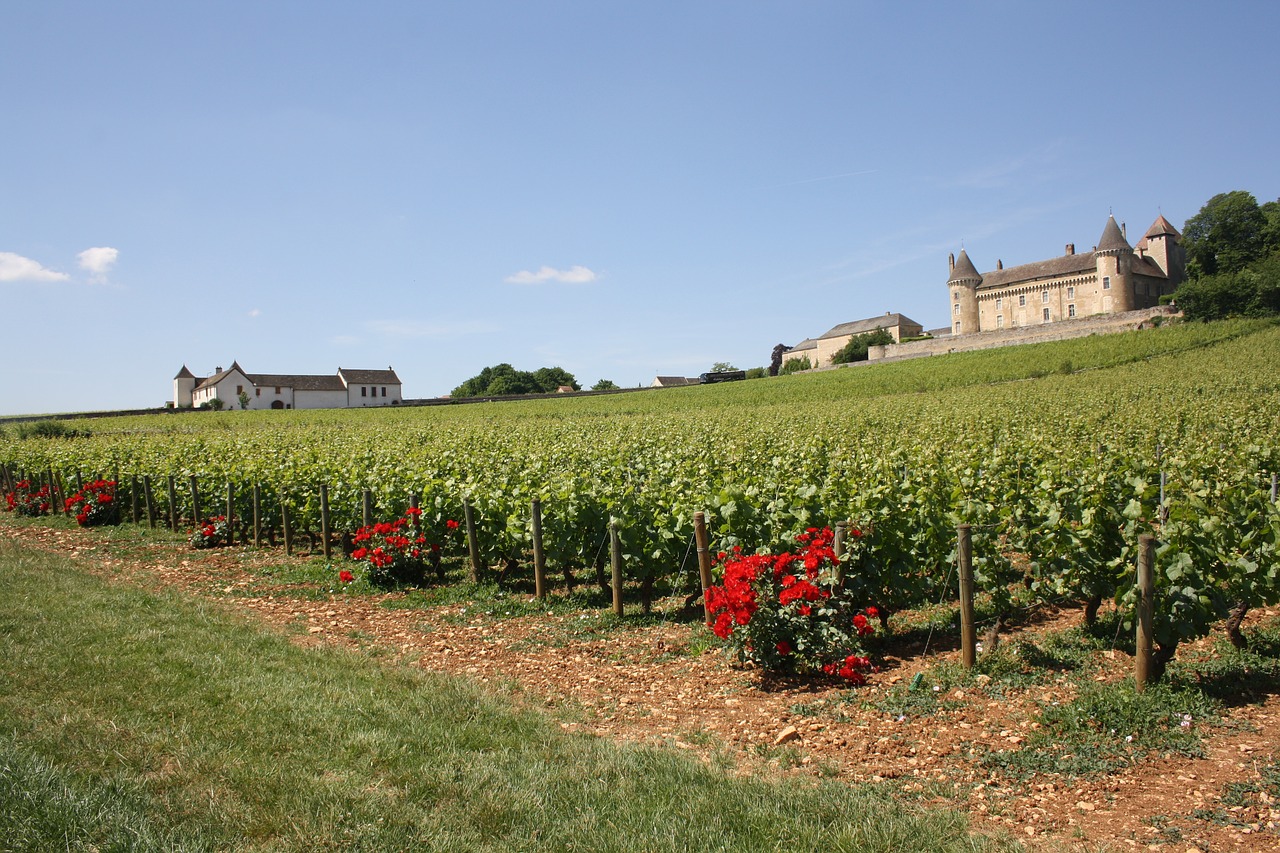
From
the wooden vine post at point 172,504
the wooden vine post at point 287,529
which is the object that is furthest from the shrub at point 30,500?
the wooden vine post at point 287,529

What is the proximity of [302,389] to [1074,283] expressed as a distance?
8898cm

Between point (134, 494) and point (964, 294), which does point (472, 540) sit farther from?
point (964, 294)

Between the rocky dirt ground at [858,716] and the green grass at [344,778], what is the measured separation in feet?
1.49

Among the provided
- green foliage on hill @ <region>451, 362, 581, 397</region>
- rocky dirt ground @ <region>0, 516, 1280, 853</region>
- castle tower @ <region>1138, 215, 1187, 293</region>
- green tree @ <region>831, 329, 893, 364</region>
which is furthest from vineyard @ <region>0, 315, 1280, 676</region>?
green foliage on hill @ <region>451, 362, 581, 397</region>

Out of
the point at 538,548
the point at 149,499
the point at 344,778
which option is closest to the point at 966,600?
the point at 344,778

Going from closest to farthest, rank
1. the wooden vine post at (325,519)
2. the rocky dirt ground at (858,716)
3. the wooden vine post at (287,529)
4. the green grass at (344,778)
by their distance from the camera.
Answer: the green grass at (344,778) < the rocky dirt ground at (858,716) < the wooden vine post at (325,519) < the wooden vine post at (287,529)

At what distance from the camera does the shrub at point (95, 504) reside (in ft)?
58.0

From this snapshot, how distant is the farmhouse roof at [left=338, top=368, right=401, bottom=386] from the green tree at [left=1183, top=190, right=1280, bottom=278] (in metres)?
92.6

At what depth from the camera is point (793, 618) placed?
6410mm

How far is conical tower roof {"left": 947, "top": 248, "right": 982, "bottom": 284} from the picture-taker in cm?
9519

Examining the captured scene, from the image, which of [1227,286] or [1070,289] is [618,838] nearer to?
[1227,286]

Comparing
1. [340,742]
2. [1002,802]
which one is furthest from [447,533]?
[1002,802]

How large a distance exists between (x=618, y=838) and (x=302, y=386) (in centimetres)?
9840

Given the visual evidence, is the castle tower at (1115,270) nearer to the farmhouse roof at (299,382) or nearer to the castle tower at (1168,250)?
the castle tower at (1168,250)
